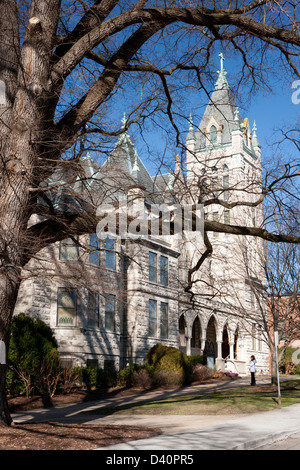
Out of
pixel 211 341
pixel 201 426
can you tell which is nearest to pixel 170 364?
pixel 201 426

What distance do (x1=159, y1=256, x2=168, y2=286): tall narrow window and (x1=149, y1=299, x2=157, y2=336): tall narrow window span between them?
1928mm

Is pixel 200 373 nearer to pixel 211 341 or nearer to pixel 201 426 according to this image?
pixel 211 341

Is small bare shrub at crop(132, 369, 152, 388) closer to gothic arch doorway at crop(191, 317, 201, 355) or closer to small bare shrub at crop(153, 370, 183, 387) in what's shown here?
small bare shrub at crop(153, 370, 183, 387)

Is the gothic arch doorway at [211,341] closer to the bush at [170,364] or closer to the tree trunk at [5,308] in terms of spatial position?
the bush at [170,364]

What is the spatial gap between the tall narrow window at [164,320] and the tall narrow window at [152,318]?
0.76m

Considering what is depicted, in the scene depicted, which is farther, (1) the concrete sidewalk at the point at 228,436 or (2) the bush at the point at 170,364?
(2) the bush at the point at 170,364

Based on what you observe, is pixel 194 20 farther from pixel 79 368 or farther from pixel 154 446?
pixel 79 368

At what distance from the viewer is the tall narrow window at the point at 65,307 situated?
1030 inches

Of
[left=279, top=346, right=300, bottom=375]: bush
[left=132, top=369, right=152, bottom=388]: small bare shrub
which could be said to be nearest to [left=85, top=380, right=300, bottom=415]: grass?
[left=132, top=369, right=152, bottom=388]: small bare shrub

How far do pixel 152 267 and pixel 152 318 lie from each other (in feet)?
10.5

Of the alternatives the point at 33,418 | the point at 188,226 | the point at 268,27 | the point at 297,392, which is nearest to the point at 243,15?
the point at 268,27

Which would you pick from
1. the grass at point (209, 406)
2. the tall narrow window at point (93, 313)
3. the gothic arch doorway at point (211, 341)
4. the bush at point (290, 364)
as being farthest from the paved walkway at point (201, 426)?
the gothic arch doorway at point (211, 341)
